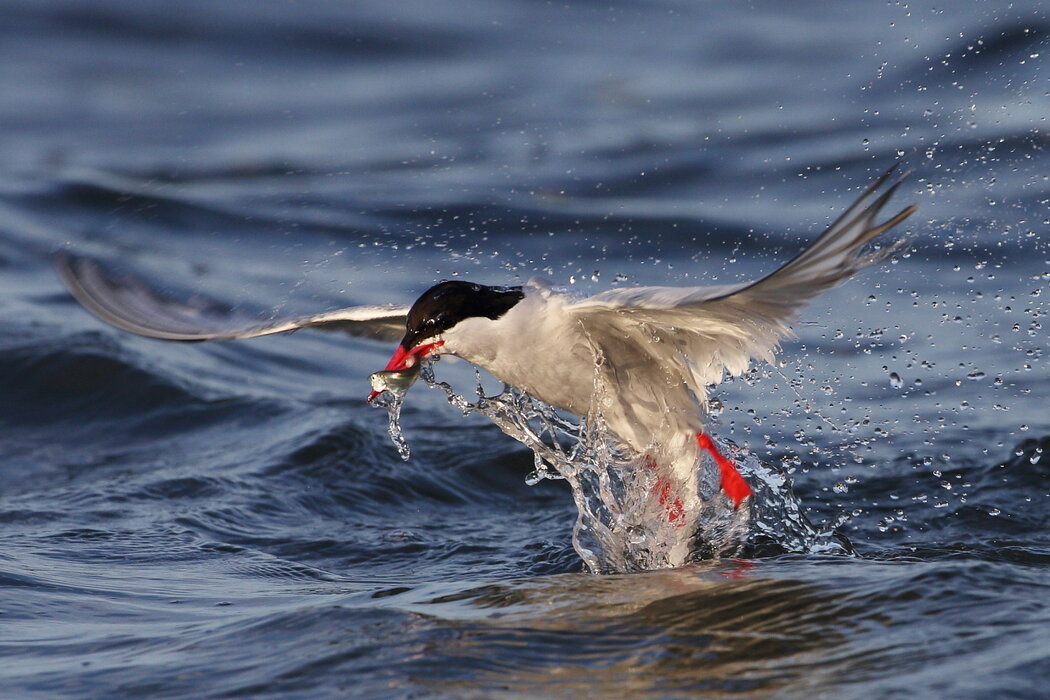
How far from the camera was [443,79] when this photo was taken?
559 inches

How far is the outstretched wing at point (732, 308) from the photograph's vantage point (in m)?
3.77

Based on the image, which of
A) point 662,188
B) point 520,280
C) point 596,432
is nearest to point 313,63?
point 662,188

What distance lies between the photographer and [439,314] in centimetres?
464

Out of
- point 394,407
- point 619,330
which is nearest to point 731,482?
point 619,330

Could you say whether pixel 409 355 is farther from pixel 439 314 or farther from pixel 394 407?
pixel 394 407

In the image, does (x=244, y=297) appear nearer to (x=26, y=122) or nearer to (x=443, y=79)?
(x=443, y=79)

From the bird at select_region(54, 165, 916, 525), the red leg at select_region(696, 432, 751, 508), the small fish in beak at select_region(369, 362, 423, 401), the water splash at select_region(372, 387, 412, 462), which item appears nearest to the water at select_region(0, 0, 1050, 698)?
the red leg at select_region(696, 432, 751, 508)

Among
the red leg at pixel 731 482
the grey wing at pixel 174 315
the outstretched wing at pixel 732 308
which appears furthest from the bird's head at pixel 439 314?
the red leg at pixel 731 482

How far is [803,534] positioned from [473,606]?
178cm

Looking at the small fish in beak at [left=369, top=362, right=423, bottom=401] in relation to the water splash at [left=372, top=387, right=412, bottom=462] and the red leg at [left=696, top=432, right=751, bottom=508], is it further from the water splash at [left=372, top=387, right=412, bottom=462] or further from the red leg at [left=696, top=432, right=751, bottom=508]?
the red leg at [left=696, top=432, right=751, bottom=508]

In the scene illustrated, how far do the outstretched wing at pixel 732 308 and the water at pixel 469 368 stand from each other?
81 centimetres

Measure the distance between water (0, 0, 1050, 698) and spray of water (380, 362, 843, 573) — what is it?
13 centimetres

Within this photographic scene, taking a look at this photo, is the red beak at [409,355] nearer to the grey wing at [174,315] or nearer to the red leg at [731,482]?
the grey wing at [174,315]

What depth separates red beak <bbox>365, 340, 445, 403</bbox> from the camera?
460 cm
